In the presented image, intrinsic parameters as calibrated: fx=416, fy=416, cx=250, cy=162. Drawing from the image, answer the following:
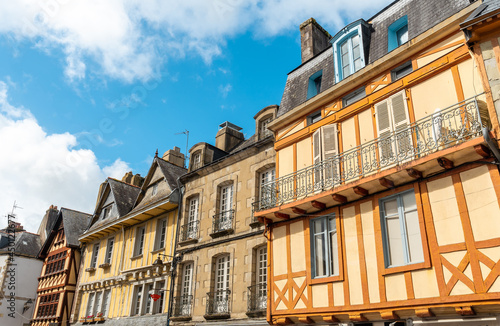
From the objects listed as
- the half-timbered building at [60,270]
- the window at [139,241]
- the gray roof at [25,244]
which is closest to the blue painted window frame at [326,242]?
the window at [139,241]

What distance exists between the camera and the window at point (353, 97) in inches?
389

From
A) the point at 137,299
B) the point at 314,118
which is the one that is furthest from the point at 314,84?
the point at 137,299

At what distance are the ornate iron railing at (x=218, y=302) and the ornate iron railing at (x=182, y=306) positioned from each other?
937mm

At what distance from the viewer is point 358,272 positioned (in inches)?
330

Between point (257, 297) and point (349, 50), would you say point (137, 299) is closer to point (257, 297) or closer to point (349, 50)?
point (257, 297)

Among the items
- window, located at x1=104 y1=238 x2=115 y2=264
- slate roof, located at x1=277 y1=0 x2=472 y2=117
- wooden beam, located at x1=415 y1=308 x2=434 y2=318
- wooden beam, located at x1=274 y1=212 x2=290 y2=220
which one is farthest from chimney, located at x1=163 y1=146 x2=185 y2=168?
wooden beam, located at x1=415 y1=308 x2=434 y2=318

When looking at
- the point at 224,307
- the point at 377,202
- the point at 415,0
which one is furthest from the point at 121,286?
the point at 415,0

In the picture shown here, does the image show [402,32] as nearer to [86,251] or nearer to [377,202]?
[377,202]

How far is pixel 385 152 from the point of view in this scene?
8.61m

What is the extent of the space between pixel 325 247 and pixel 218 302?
454 centimetres

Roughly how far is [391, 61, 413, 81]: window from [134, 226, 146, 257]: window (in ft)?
39.9

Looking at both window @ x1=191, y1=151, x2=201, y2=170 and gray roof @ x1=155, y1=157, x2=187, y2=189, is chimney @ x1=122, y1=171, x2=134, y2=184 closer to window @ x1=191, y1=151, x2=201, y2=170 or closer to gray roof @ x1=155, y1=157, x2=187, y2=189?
gray roof @ x1=155, y1=157, x2=187, y2=189

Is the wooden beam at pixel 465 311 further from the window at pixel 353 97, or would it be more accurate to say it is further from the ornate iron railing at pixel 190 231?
the ornate iron railing at pixel 190 231

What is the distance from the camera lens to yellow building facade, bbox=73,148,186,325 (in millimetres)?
15250
